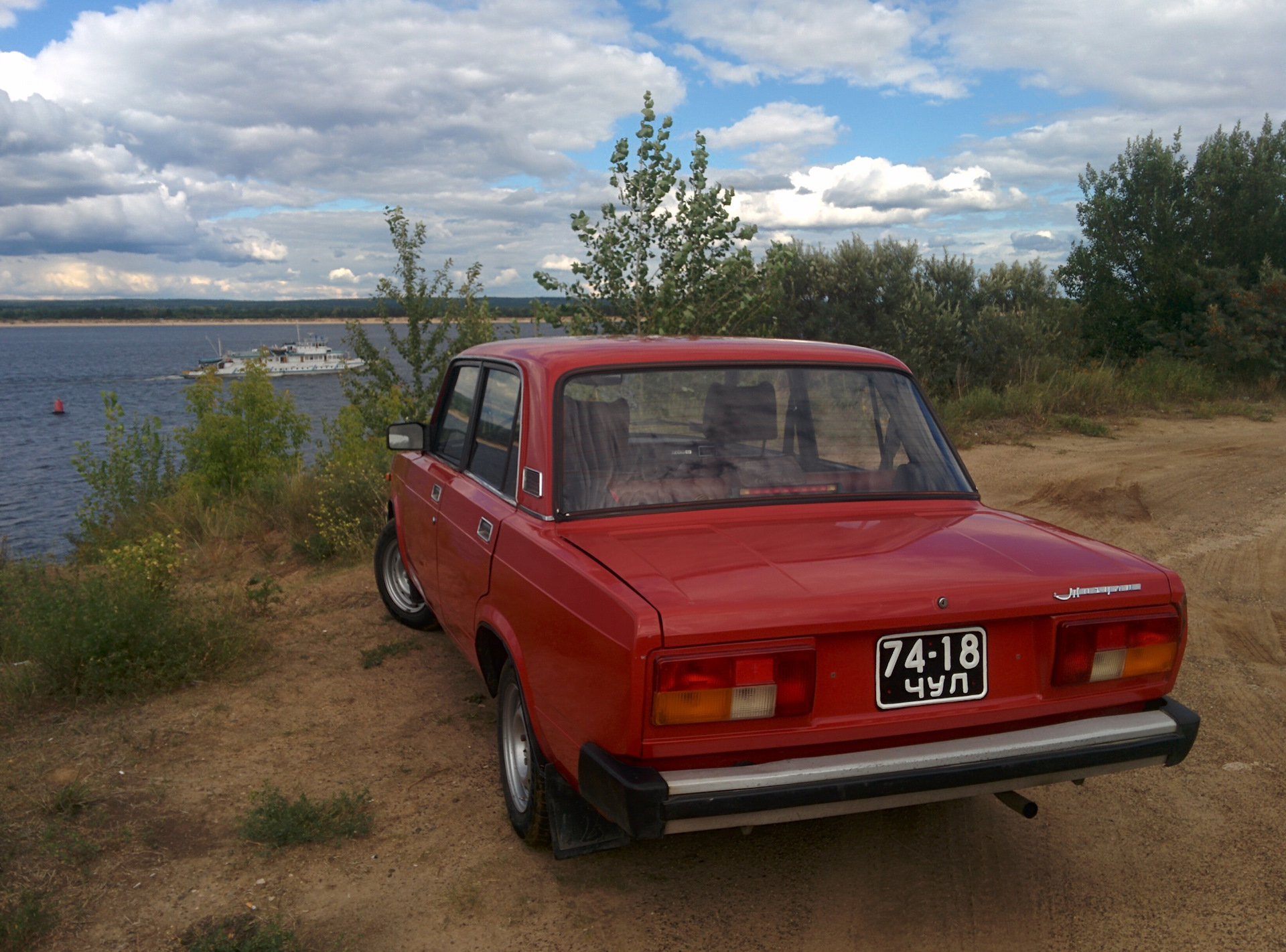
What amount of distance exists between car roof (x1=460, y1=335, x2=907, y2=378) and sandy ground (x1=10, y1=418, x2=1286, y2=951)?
1.77 m

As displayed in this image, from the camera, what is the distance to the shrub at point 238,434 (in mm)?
11844

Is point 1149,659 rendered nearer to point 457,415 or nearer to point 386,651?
point 457,415

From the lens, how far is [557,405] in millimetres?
3301

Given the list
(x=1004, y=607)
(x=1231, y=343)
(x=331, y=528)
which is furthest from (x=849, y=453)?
(x=1231, y=343)

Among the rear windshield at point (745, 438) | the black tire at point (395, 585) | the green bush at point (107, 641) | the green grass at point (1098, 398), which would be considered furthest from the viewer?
the green grass at point (1098, 398)

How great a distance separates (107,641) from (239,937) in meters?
2.57

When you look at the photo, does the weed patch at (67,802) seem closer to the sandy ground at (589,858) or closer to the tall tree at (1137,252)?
the sandy ground at (589,858)

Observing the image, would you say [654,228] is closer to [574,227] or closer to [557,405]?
[574,227]

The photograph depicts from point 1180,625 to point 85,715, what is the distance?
4721 mm

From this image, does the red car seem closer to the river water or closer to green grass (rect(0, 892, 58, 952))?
green grass (rect(0, 892, 58, 952))

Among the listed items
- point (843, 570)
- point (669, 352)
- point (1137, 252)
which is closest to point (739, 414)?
point (669, 352)

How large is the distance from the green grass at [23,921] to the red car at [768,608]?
1.48 m

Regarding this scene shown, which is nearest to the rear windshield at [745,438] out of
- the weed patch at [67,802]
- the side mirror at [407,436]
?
the side mirror at [407,436]

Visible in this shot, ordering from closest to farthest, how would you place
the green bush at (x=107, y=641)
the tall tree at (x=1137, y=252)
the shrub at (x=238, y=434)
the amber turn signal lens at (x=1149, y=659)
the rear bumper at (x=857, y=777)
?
the rear bumper at (x=857, y=777), the amber turn signal lens at (x=1149, y=659), the green bush at (x=107, y=641), the shrub at (x=238, y=434), the tall tree at (x=1137, y=252)
